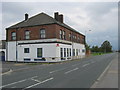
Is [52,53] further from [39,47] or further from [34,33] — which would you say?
[34,33]

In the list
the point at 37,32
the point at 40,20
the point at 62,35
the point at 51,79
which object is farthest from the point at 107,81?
the point at 40,20

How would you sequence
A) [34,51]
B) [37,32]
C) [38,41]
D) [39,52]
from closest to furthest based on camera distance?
[39,52]
[34,51]
[38,41]
[37,32]

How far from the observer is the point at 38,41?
109 ft

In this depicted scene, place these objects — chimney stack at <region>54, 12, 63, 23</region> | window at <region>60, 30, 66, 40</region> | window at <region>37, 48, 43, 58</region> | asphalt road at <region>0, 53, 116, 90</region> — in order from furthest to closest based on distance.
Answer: chimney stack at <region>54, 12, 63, 23</region>
window at <region>60, 30, 66, 40</region>
window at <region>37, 48, 43, 58</region>
asphalt road at <region>0, 53, 116, 90</region>

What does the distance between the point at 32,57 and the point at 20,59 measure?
3158 mm

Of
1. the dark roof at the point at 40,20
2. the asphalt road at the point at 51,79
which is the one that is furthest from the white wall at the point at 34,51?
the asphalt road at the point at 51,79

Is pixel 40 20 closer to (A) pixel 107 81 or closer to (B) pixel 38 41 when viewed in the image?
(B) pixel 38 41

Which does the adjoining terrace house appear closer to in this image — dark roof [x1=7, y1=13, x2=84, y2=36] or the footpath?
dark roof [x1=7, y1=13, x2=84, y2=36]

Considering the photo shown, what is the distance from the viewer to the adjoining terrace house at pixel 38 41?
32.0 m

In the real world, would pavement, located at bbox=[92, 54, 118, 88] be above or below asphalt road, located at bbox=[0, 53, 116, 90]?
above

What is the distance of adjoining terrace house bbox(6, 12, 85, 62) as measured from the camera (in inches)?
A: 1261

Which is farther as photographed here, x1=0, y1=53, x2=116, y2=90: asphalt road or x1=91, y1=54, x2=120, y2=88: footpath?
x1=0, y1=53, x2=116, y2=90: asphalt road

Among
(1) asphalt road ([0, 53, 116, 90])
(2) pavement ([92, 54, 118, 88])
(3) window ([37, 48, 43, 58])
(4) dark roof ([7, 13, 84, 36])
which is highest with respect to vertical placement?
(4) dark roof ([7, 13, 84, 36])

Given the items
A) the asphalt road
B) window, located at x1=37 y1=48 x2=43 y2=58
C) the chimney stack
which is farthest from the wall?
the asphalt road
